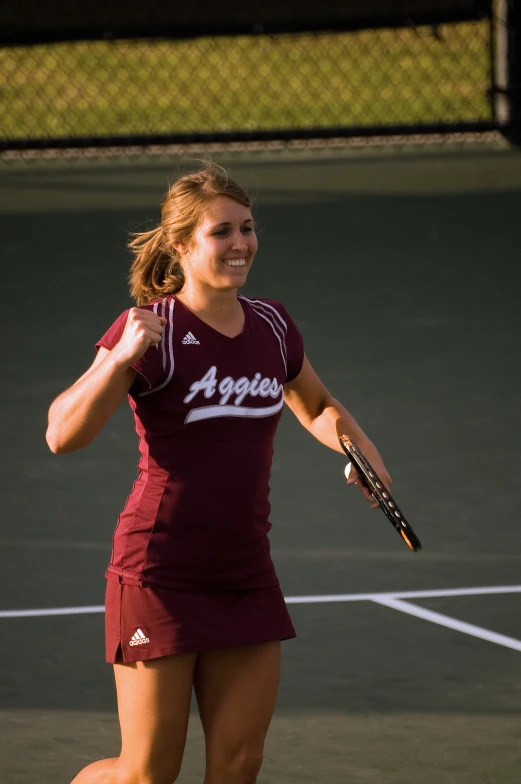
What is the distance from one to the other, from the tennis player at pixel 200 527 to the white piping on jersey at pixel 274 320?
0.10m

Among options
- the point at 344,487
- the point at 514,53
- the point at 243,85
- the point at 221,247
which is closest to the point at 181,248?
the point at 221,247

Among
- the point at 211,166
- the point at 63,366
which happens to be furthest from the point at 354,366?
the point at 211,166

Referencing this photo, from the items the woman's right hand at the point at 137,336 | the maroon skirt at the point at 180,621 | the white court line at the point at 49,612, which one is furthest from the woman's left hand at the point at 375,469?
the white court line at the point at 49,612

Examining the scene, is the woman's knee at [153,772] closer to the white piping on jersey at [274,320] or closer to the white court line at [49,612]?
the white piping on jersey at [274,320]

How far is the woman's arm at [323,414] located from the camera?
4.01 meters

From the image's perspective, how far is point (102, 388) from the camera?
3391 mm

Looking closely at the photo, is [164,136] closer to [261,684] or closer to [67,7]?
[67,7]

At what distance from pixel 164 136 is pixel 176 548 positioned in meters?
11.0

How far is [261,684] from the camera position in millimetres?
3650

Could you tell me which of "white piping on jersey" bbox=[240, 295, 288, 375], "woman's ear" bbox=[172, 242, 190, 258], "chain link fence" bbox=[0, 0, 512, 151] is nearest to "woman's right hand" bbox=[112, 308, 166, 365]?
"woman's ear" bbox=[172, 242, 190, 258]

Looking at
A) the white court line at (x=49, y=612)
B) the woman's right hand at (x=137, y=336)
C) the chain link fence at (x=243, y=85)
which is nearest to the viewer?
the woman's right hand at (x=137, y=336)

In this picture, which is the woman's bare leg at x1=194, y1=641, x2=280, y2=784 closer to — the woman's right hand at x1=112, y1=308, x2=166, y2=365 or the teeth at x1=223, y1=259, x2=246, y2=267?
the woman's right hand at x1=112, y1=308, x2=166, y2=365

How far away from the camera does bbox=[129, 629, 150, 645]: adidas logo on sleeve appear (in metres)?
3.56

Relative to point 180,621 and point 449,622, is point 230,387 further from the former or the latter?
point 449,622
